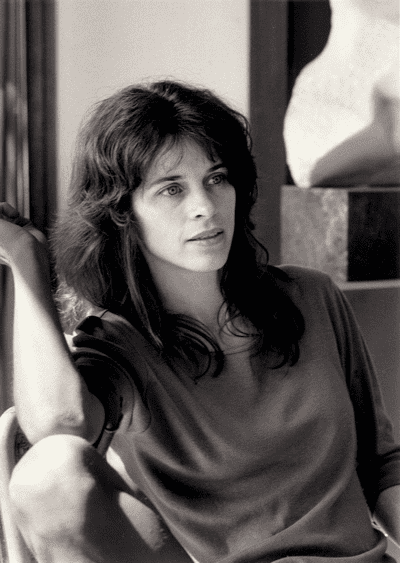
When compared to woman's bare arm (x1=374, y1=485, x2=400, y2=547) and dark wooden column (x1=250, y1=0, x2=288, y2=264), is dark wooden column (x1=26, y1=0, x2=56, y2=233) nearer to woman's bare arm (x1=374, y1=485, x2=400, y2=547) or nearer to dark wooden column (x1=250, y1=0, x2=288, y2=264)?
dark wooden column (x1=250, y1=0, x2=288, y2=264)

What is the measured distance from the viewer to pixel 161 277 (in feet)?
2.37

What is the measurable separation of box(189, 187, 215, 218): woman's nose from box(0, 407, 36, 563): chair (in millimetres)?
217

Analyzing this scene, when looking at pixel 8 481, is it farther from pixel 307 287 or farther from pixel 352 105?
pixel 352 105

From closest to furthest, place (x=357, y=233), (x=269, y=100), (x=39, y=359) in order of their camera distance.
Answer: (x=39, y=359) < (x=357, y=233) < (x=269, y=100)

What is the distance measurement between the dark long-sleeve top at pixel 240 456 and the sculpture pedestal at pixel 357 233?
54 centimetres

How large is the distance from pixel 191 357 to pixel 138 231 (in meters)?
0.12

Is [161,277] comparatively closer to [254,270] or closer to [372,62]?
[254,270]

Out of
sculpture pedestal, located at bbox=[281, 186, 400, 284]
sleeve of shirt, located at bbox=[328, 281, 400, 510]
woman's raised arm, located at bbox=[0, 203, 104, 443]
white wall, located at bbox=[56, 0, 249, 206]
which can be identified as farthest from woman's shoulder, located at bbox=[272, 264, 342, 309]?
white wall, located at bbox=[56, 0, 249, 206]

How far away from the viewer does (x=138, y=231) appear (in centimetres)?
70

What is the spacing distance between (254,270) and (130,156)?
0.17 meters

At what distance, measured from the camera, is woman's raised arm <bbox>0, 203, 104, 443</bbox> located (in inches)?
23.6

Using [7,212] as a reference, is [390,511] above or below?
below

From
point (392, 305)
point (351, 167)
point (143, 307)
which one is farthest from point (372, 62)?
point (143, 307)

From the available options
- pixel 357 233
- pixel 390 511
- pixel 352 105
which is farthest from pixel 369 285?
pixel 390 511
